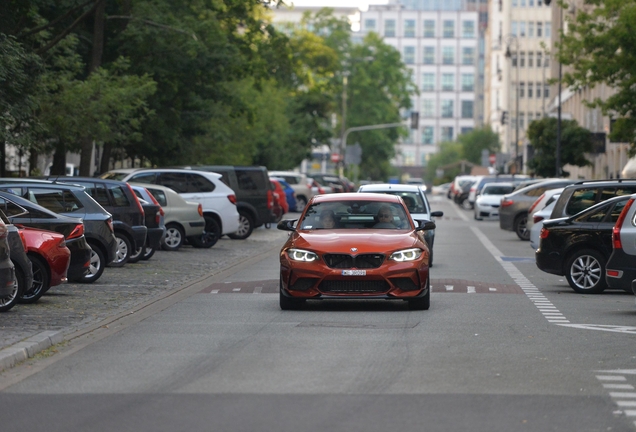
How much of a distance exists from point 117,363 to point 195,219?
18.3 meters

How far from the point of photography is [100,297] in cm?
1802

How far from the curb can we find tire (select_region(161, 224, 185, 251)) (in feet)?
53.8

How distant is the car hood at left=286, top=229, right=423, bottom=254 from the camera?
15.9m

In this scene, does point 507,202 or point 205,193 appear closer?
point 205,193

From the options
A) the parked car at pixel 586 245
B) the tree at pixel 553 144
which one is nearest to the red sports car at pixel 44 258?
the parked car at pixel 586 245

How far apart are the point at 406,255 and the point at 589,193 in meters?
7.95

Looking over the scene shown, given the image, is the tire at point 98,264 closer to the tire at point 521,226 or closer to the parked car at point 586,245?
the parked car at point 586,245

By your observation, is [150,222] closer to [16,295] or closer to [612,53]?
[16,295]

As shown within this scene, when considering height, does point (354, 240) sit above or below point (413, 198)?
below

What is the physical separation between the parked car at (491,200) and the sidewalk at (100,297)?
22.9 m

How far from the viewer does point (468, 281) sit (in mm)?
21469

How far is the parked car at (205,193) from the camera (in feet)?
103

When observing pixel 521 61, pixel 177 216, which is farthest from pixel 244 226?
pixel 521 61

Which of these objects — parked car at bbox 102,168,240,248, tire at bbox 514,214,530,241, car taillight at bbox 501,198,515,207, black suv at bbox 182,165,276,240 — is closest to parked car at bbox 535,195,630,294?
parked car at bbox 102,168,240,248
